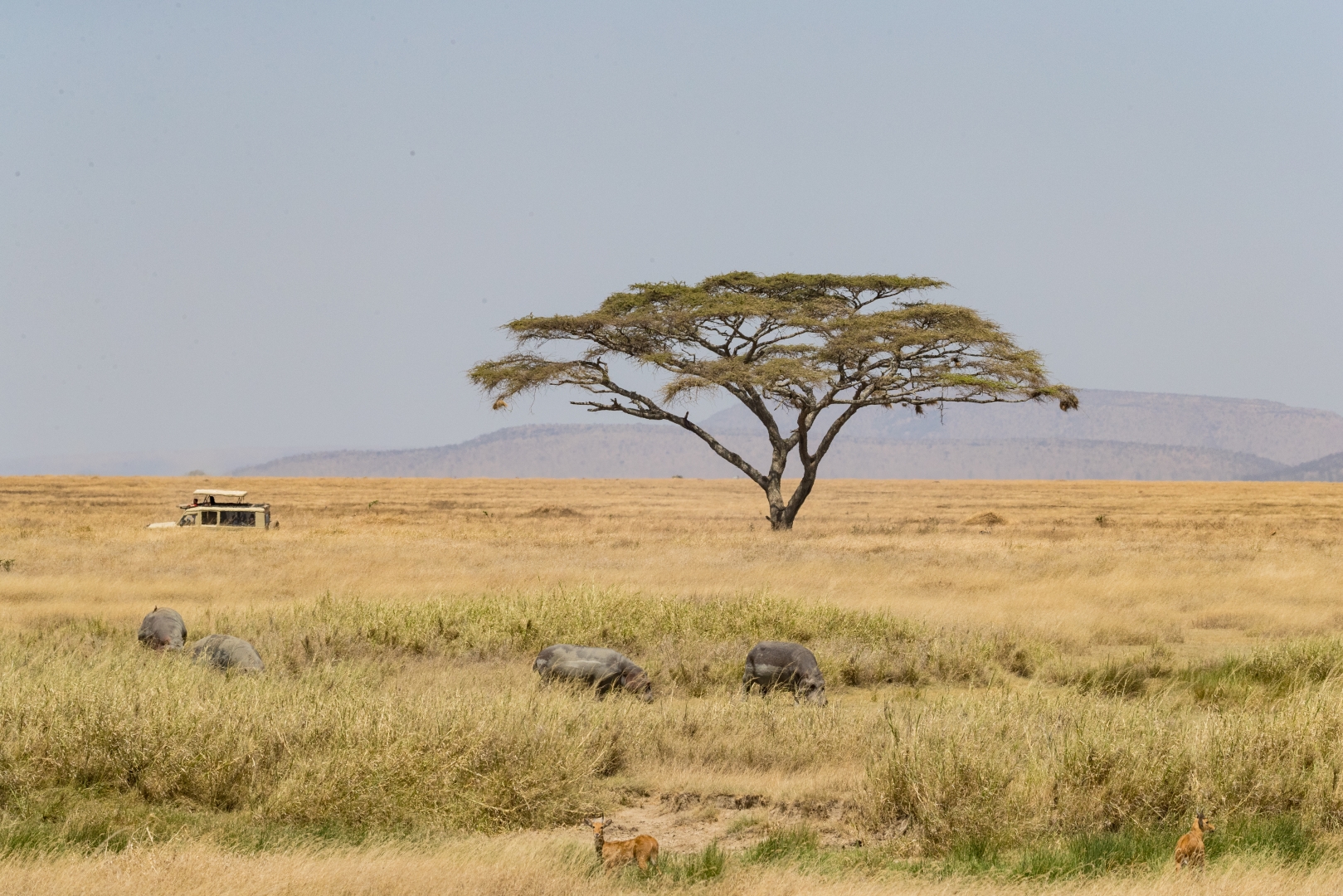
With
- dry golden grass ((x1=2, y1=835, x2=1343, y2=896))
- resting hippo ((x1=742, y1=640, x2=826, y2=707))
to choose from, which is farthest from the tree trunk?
dry golden grass ((x1=2, y1=835, x2=1343, y2=896))

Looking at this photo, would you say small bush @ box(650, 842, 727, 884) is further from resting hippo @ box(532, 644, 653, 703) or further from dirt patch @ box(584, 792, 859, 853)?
resting hippo @ box(532, 644, 653, 703)

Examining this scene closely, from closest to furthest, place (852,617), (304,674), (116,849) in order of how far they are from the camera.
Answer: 1. (116,849)
2. (304,674)
3. (852,617)

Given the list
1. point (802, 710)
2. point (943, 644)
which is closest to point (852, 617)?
point (943, 644)

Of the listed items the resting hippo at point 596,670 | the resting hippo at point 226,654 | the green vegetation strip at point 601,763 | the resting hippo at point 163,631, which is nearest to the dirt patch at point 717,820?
the green vegetation strip at point 601,763

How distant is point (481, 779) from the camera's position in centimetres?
812

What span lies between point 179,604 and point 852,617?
1089cm

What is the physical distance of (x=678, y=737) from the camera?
385 inches

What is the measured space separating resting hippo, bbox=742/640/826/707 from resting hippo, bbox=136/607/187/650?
713 cm

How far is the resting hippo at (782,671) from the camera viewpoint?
12.2m

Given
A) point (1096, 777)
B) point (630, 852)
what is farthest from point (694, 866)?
point (1096, 777)

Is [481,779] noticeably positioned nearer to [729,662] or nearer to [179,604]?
[729,662]

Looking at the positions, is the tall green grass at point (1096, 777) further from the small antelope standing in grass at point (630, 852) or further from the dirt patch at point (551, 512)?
the dirt patch at point (551, 512)

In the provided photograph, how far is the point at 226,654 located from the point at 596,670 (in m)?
4.11

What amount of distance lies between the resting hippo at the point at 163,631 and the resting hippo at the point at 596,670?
5.03m
